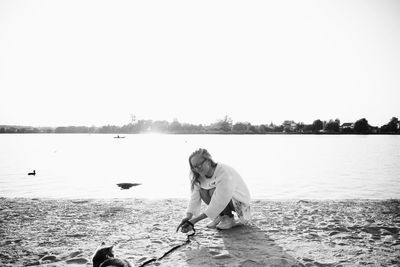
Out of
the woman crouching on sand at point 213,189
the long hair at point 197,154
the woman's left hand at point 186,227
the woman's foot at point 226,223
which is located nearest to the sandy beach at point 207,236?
the woman's foot at point 226,223

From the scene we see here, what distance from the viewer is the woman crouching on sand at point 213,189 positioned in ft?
14.1

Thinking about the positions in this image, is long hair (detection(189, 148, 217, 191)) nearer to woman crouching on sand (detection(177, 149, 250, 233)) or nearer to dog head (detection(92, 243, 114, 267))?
→ woman crouching on sand (detection(177, 149, 250, 233))

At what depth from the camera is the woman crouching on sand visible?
4.30 metres

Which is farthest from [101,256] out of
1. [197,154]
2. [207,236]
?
[207,236]

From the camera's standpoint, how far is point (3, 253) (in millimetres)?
4203

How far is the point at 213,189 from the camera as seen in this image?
4598mm

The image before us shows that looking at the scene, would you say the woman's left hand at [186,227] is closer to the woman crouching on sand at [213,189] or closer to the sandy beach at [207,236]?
the woman crouching on sand at [213,189]

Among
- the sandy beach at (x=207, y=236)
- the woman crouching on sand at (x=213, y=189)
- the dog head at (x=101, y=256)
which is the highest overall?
the woman crouching on sand at (x=213, y=189)

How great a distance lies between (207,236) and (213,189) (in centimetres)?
90

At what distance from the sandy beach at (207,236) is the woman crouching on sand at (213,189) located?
1.50ft

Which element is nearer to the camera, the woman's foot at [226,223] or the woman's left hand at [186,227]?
the woman's left hand at [186,227]

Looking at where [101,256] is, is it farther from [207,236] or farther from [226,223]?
[226,223]

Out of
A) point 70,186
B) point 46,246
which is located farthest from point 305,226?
point 70,186

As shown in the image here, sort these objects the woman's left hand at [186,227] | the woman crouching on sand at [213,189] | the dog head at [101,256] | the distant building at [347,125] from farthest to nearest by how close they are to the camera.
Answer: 1. the distant building at [347,125]
2. the woman crouching on sand at [213,189]
3. the woman's left hand at [186,227]
4. the dog head at [101,256]
